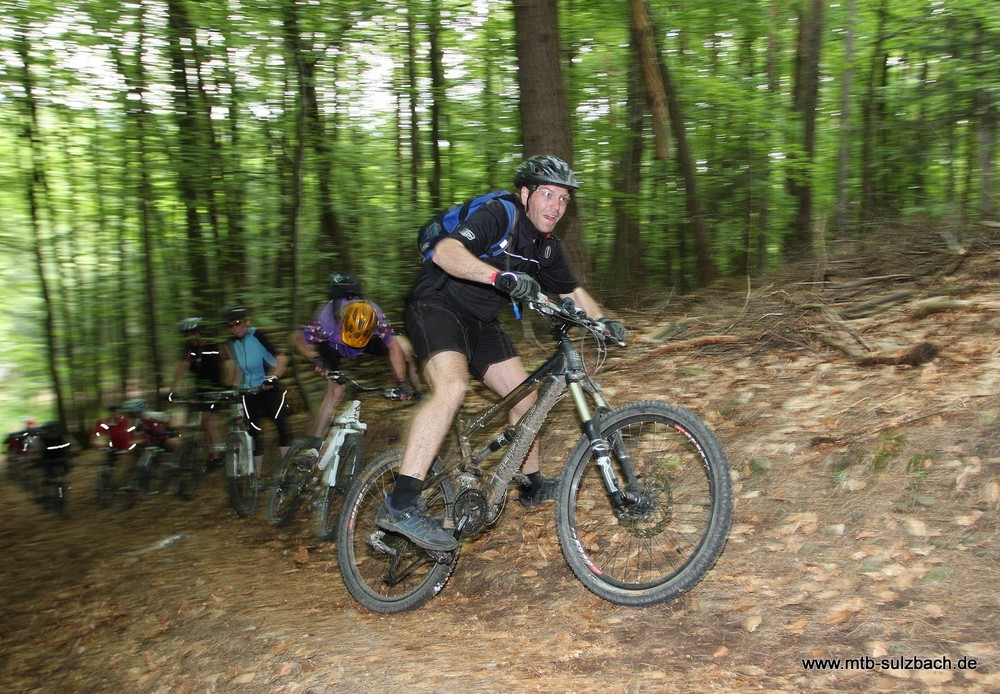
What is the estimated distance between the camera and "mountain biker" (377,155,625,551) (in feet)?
13.1

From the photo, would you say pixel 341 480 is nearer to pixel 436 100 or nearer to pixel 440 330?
pixel 440 330

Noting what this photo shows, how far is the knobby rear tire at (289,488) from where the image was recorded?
7.29 meters

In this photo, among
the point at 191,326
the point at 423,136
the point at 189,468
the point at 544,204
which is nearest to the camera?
the point at 544,204

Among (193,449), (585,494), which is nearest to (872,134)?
(585,494)

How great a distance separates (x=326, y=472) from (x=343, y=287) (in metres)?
1.71

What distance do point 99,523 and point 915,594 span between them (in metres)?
9.67

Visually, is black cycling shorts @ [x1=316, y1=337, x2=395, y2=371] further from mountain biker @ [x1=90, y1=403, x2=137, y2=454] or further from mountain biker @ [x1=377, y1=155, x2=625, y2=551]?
mountain biker @ [x1=90, y1=403, x2=137, y2=454]

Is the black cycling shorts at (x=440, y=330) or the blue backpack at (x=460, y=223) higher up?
the blue backpack at (x=460, y=223)

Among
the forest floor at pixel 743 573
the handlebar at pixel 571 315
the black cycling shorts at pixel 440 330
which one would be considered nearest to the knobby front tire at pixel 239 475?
the forest floor at pixel 743 573

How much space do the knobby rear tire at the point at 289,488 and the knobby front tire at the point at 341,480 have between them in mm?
449

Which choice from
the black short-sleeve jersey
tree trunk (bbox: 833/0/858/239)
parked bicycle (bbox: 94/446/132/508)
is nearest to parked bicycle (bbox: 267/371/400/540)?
the black short-sleeve jersey

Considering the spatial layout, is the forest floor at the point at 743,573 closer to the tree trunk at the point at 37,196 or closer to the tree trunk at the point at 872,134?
the tree trunk at the point at 872,134

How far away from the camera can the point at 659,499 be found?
3.72m

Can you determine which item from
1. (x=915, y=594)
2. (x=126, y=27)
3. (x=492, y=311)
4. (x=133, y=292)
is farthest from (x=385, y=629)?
(x=133, y=292)
